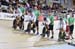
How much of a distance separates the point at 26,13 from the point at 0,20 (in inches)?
16.4

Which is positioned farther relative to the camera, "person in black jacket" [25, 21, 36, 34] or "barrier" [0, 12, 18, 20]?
"person in black jacket" [25, 21, 36, 34]

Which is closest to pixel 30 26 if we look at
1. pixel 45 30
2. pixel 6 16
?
pixel 45 30

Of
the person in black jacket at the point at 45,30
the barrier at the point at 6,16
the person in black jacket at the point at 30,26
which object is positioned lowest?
the person in black jacket at the point at 45,30

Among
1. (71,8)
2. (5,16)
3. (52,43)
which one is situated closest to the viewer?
(5,16)

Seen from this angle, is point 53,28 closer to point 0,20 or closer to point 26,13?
point 26,13

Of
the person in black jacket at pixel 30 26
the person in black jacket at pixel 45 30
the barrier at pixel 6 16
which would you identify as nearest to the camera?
the barrier at pixel 6 16

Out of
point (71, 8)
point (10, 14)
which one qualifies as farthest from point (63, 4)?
point (10, 14)

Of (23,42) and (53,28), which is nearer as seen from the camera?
(23,42)

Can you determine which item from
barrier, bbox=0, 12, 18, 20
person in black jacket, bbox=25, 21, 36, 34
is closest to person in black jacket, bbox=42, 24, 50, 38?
person in black jacket, bbox=25, 21, 36, 34

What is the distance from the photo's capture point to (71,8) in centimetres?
464

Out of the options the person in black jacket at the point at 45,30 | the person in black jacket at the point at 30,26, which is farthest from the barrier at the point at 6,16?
the person in black jacket at the point at 45,30

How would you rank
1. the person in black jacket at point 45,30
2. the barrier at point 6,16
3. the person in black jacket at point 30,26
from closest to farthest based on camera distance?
the barrier at point 6,16
the person in black jacket at point 30,26
the person in black jacket at point 45,30

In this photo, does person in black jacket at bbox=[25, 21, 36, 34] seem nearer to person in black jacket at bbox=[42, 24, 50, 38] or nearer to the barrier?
person in black jacket at bbox=[42, 24, 50, 38]

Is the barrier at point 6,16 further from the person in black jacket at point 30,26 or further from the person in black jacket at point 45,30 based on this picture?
the person in black jacket at point 45,30
